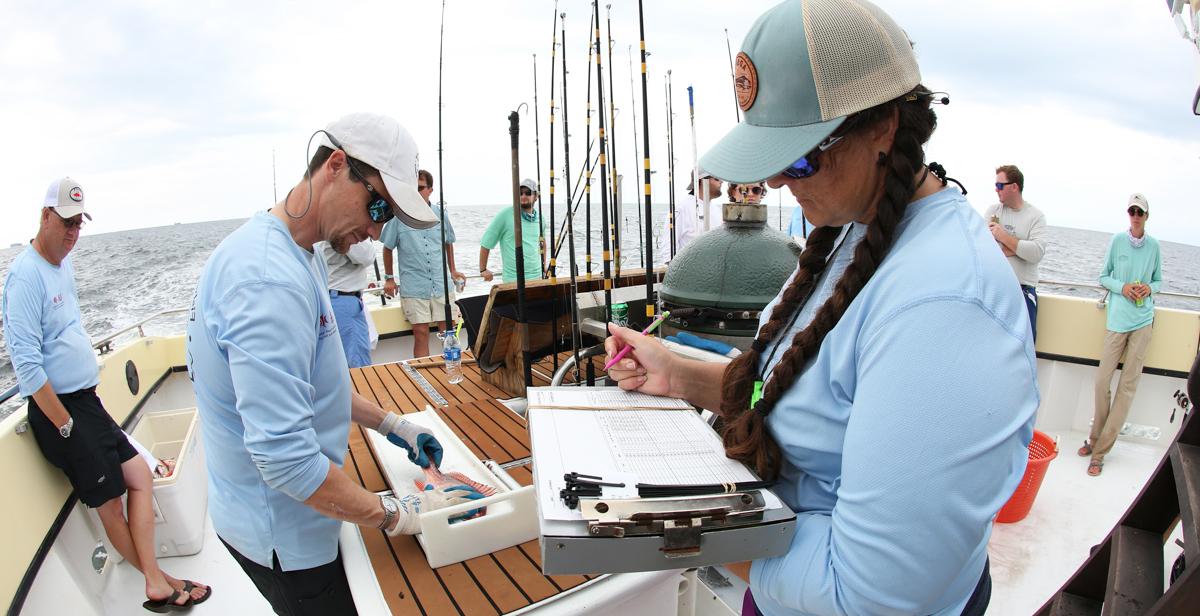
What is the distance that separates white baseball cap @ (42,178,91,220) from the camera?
7.79ft

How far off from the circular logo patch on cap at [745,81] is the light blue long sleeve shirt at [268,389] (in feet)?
3.12

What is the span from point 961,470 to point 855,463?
10cm

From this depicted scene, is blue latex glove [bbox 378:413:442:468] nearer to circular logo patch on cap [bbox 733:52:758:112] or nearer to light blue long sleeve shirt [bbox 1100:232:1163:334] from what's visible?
circular logo patch on cap [bbox 733:52:758:112]

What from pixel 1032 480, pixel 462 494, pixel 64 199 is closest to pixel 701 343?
pixel 462 494

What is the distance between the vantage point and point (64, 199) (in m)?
2.40

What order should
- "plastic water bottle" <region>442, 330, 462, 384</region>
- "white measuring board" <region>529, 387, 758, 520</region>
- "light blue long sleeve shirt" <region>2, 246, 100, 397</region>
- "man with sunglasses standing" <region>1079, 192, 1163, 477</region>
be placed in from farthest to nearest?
1. "man with sunglasses standing" <region>1079, 192, 1163, 477</region>
2. "plastic water bottle" <region>442, 330, 462, 384</region>
3. "light blue long sleeve shirt" <region>2, 246, 100, 397</region>
4. "white measuring board" <region>529, 387, 758, 520</region>

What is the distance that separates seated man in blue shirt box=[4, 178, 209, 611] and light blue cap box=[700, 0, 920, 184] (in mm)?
2832

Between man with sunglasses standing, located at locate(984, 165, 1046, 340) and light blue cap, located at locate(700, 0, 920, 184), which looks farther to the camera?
man with sunglasses standing, located at locate(984, 165, 1046, 340)

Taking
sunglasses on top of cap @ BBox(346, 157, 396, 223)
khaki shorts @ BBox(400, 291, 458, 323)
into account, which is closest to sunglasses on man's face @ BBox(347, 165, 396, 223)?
sunglasses on top of cap @ BBox(346, 157, 396, 223)

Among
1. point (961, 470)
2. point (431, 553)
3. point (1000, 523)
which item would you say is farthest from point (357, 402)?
point (1000, 523)

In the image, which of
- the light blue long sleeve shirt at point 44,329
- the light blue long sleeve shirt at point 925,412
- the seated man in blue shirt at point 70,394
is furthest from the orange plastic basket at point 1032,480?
the light blue long sleeve shirt at point 44,329

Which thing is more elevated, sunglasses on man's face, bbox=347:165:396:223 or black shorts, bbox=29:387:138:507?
sunglasses on man's face, bbox=347:165:396:223

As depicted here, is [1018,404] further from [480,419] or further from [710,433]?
[480,419]

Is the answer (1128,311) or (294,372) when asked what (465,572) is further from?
(1128,311)
